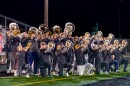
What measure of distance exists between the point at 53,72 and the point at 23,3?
25456 millimetres

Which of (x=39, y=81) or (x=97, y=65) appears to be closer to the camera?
(x=39, y=81)

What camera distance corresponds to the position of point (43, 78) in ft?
51.2

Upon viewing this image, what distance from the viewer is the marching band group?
52.5ft

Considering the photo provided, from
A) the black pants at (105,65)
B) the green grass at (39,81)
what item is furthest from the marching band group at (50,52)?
the green grass at (39,81)

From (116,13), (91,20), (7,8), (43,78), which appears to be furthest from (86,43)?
(116,13)

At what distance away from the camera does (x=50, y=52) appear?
15852 millimetres

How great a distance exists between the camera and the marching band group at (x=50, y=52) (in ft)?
52.5

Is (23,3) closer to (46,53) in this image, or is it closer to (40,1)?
(40,1)

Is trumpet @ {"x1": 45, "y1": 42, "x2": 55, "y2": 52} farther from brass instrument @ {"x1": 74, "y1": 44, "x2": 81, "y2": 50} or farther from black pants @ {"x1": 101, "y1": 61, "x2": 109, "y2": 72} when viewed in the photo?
black pants @ {"x1": 101, "y1": 61, "x2": 109, "y2": 72}

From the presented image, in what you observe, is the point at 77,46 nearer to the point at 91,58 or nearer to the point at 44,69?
the point at 91,58

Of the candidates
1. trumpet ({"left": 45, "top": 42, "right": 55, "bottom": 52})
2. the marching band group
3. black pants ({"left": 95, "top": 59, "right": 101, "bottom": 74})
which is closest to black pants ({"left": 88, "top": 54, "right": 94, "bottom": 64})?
the marching band group

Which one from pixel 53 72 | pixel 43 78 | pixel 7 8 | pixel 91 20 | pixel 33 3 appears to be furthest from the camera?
pixel 91 20

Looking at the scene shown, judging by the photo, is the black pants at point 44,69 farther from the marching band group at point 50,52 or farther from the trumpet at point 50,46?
the trumpet at point 50,46

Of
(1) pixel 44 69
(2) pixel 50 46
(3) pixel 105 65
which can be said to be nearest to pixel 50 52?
(2) pixel 50 46
